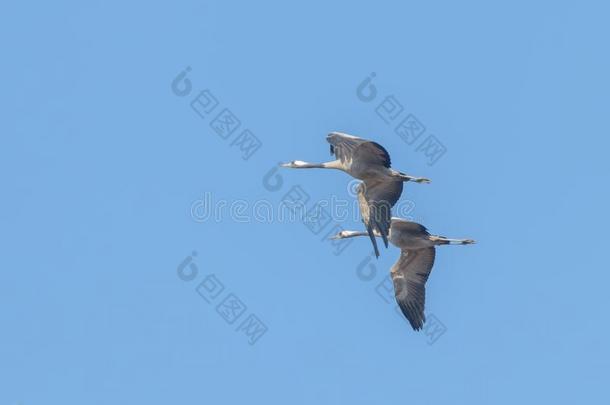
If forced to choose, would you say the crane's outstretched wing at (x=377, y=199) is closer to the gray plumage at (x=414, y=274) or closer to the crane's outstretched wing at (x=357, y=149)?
the crane's outstretched wing at (x=357, y=149)

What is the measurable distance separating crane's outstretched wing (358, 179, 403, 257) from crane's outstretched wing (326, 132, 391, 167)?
0.83 meters

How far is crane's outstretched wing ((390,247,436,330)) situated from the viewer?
42.7m

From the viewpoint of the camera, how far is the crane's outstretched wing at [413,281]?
4272cm

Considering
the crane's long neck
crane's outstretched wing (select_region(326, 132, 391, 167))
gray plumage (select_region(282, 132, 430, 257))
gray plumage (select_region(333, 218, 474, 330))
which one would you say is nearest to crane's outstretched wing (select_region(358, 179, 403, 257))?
gray plumage (select_region(282, 132, 430, 257))

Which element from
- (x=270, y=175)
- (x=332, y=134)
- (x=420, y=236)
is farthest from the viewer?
(x=270, y=175)

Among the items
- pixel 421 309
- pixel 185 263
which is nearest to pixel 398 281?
pixel 421 309

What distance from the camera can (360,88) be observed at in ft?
140

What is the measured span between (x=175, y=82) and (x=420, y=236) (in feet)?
27.3

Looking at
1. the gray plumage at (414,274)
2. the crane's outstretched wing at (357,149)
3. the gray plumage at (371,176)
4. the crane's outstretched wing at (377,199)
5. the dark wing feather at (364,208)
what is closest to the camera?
the crane's outstretched wing at (357,149)

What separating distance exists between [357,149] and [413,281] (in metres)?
5.18

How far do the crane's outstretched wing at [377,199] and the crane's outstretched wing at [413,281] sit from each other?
254 cm

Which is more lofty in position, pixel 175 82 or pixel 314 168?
pixel 175 82

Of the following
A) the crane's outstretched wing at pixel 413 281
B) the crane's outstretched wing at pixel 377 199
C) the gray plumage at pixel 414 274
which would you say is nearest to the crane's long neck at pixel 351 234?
the gray plumage at pixel 414 274

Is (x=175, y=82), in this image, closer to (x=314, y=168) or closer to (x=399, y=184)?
(x=314, y=168)
